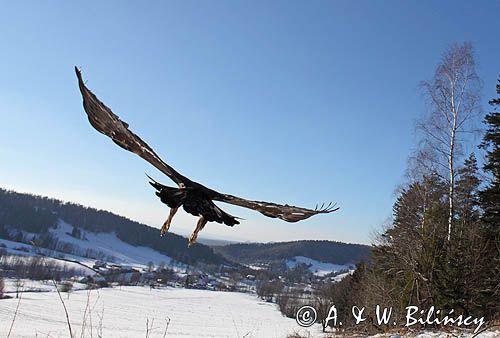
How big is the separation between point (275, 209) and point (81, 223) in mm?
152219

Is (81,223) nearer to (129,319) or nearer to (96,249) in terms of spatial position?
(96,249)

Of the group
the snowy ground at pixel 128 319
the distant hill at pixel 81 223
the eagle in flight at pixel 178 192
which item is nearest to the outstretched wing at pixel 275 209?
the eagle in flight at pixel 178 192

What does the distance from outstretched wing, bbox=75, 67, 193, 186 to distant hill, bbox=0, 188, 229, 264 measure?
12244 cm

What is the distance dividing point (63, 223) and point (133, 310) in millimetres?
99766

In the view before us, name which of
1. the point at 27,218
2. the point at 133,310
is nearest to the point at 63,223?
the point at 27,218

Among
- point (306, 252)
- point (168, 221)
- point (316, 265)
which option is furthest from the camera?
point (306, 252)

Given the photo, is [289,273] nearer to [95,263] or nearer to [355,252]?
[355,252]

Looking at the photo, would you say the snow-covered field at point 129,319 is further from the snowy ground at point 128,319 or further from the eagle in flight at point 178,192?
the eagle in flight at point 178,192

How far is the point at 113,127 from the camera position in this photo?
1.45 m

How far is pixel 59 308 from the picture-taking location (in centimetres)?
4225

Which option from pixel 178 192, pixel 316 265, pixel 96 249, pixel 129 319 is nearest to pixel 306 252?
pixel 316 265

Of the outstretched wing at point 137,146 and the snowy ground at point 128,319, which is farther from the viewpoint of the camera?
the snowy ground at point 128,319

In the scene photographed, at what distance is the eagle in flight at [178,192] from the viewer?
139 cm

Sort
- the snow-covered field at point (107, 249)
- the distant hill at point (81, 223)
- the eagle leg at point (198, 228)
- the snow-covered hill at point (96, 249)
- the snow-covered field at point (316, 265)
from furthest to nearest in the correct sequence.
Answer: the snow-covered field at point (316, 265), the distant hill at point (81, 223), the snow-covered field at point (107, 249), the snow-covered hill at point (96, 249), the eagle leg at point (198, 228)
